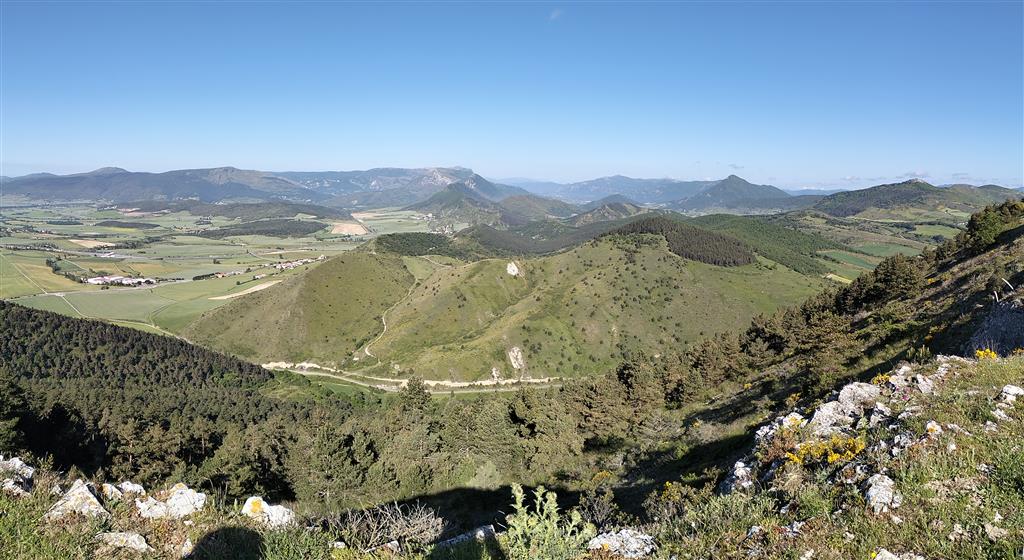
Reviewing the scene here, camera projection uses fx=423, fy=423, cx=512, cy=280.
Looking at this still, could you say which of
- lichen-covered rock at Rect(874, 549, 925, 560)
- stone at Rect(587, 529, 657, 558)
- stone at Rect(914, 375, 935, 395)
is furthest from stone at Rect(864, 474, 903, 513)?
stone at Rect(914, 375, 935, 395)

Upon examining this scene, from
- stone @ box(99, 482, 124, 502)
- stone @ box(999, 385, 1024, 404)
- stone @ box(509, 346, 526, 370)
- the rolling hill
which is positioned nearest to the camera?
stone @ box(99, 482, 124, 502)

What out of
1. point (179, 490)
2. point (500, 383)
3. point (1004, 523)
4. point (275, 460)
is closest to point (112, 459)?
point (275, 460)

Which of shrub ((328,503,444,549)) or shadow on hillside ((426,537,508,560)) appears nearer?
shadow on hillside ((426,537,508,560))

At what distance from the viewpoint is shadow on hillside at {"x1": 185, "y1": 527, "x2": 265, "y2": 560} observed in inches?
324

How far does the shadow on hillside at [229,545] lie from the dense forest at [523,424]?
10311 mm

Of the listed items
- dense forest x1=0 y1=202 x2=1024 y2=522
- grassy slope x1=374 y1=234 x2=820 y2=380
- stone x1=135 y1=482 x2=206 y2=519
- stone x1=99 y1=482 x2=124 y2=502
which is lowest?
grassy slope x1=374 y1=234 x2=820 y2=380

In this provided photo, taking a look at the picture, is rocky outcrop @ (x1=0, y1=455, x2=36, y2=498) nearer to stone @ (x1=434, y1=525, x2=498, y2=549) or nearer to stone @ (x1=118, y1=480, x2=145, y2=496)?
stone @ (x1=118, y1=480, x2=145, y2=496)

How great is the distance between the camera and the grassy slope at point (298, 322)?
151875mm

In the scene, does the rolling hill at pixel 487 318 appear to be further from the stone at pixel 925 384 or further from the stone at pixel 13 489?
the stone at pixel 13 489

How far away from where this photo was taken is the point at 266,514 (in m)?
9.79

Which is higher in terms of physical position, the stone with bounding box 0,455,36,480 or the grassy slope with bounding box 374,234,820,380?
the stone with bounding box 0,455,36,480

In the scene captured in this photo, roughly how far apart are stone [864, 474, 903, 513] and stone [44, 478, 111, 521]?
15283 mm

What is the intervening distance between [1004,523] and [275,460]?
44.2 metres

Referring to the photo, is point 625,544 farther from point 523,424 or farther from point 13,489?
point 523,424
